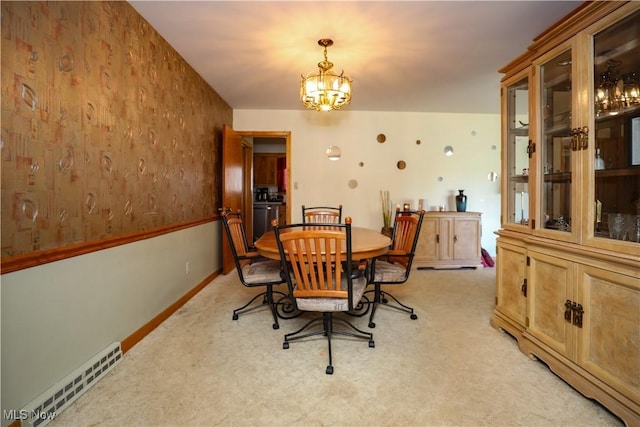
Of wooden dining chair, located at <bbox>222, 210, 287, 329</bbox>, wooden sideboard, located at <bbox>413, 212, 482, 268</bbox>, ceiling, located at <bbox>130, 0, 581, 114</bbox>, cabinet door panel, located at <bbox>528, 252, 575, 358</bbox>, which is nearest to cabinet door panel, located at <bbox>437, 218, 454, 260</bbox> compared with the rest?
wooden sideboard, located at <bbox>413, 212, 482, 268</bbox>

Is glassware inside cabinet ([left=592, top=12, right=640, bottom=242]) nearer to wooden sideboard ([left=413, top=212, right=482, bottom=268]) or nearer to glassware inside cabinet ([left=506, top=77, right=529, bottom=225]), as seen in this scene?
glassware inside cabinet ([left=506, top=77, right=529, bottom=225])

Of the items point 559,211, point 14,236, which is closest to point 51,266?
point 14,236

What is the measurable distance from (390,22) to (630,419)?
2703 mm

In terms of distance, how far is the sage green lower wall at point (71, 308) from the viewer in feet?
4.29

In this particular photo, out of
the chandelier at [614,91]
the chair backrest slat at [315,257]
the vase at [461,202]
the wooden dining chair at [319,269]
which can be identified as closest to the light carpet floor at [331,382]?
the wooden dining chair at [319,269]

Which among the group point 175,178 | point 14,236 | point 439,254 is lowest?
point 439,254

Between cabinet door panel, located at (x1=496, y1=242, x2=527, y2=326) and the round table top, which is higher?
the round table top

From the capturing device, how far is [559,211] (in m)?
1.89

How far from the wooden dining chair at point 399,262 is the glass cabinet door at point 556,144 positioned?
2.66 ft

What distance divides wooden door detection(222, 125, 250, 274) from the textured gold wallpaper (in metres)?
0.98

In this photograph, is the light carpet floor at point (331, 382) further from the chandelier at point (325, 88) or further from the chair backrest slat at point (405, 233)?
the chandelier at point (325, 88)

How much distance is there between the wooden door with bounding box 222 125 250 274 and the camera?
12.9 ft

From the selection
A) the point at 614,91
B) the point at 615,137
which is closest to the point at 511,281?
the point at 615,137

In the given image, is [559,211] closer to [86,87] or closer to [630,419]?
[630,419]
